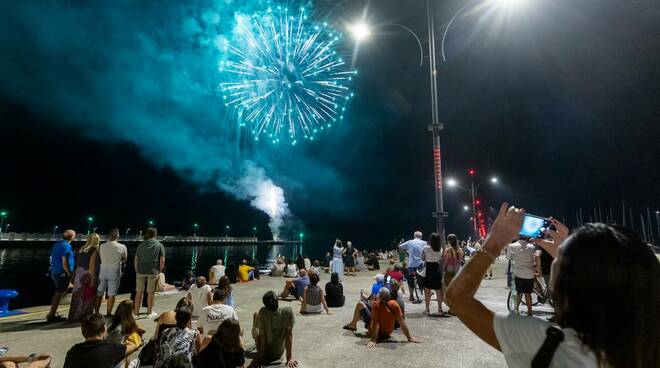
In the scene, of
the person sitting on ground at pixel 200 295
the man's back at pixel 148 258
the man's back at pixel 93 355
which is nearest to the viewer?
the man's back at pixel 93 355

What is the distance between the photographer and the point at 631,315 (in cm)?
125

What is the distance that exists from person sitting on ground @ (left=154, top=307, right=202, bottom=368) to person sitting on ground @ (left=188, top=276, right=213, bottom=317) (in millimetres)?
3274

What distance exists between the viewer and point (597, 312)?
127cm

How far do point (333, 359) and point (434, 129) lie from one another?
675 centimetres

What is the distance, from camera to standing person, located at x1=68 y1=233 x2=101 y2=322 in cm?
835

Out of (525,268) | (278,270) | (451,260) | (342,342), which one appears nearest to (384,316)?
(342,342)

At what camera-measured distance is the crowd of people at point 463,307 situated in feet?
4.15

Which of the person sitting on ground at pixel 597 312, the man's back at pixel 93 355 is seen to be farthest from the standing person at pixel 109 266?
the person sitting on ground at pixel 597 312

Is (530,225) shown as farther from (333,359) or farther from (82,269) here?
(82,269)

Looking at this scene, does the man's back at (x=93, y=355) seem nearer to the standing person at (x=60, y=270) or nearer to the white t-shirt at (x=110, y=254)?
the white t-shirt at (x=110, y=254)

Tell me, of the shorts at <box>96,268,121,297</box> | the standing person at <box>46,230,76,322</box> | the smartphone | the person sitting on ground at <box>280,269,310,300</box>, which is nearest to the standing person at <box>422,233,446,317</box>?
the person sitting on ground at <box>280,269,310,300</box>

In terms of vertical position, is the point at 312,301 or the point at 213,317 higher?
the point at 213,317

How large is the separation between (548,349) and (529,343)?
8 centimetres

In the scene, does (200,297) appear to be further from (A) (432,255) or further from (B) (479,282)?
(B) (479,282)
